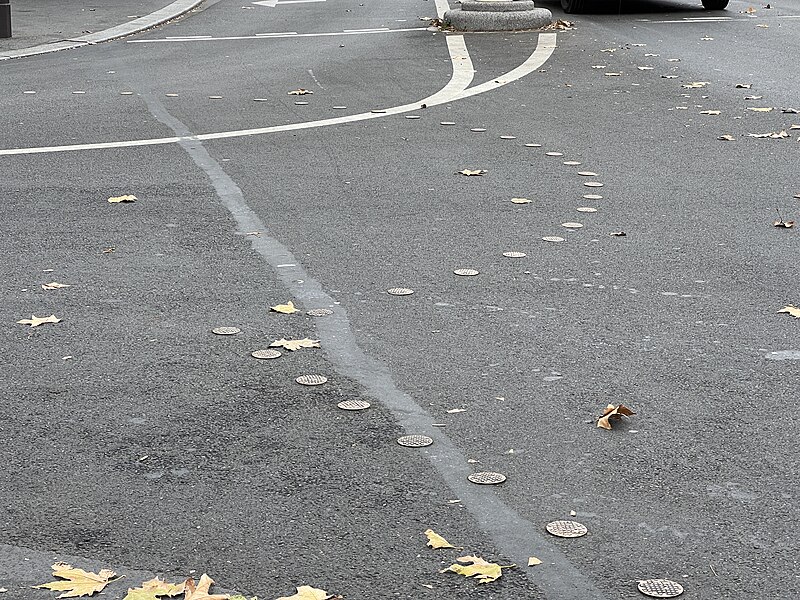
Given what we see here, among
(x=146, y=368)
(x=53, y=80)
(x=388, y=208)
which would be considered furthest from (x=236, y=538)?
(x=53, y=80)

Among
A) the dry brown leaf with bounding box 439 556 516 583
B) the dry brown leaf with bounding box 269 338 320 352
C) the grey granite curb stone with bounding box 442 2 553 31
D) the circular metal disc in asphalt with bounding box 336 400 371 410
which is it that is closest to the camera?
the dry brown leaf with bounding box 439 556 516 583

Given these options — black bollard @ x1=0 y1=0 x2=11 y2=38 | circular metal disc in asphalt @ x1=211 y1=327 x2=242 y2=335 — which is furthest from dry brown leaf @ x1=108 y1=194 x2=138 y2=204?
black bollard @ x1=0 y1=0 x2=11 y2=38

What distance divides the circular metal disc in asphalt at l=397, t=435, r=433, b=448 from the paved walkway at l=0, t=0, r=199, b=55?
13178 mm

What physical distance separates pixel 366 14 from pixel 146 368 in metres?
17.2

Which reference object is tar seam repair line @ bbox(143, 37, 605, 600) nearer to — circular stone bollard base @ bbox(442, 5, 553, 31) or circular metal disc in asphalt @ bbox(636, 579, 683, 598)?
circular metal disc in asphalt @ bbox(636, 579, 683, 598)

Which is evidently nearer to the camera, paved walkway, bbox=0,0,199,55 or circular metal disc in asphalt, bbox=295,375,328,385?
circular metal disc in asphalt, bbox=295,375,328,385

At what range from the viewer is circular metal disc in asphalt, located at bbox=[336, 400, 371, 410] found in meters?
4.28

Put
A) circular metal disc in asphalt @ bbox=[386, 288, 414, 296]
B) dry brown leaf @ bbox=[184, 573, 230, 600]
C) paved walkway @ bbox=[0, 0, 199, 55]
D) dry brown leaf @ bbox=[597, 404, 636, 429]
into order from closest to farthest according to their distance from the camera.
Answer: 1. dry brown leaf @ bbox=[184, 573, 230, 600]
2. dry brown leaf @ bbox=[597, 404, 636, 429]
3. circular metal disc in asphalt @ bbox=[386, 288, 414, 296]
4. paved walkway @ bbox=[0, 0, 199, 55]

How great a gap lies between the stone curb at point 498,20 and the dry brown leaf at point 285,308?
12.2 metres

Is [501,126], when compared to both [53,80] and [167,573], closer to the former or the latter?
[53,80]

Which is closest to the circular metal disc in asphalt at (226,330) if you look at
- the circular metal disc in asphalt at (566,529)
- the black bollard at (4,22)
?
the circular metal disc in asphalt at (566,529)

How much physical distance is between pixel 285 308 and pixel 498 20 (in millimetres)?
12268

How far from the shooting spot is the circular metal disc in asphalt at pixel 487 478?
146 inches

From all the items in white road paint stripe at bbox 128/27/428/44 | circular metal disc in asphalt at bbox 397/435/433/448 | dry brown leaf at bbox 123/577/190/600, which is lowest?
dry brown leaf at bbox 123/577/190/600
